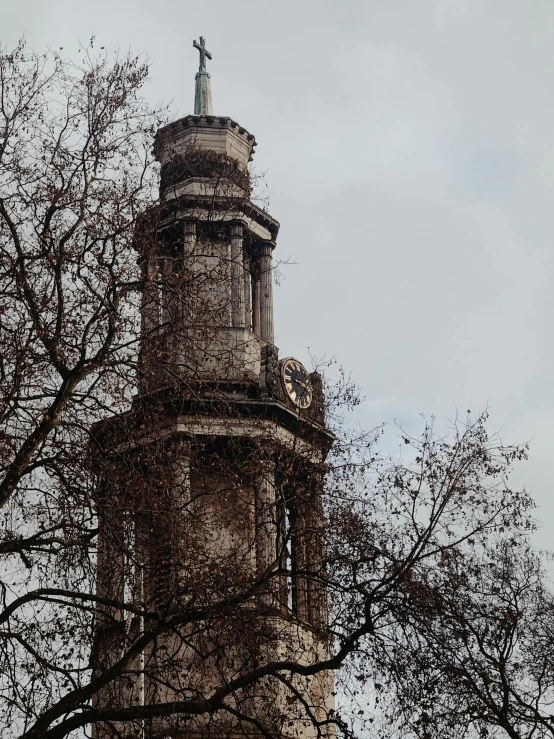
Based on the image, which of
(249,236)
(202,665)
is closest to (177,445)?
(202,665)

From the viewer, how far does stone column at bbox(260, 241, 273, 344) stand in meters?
37.3

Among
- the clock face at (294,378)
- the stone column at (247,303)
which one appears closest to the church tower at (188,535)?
the clock face at (294,378)

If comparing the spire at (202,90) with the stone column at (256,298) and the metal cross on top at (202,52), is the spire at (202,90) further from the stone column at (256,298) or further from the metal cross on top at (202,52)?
the stone column at (256,298)

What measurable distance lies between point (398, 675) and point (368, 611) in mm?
1449

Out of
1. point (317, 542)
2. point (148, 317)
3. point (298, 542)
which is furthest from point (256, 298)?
point (317, 542)

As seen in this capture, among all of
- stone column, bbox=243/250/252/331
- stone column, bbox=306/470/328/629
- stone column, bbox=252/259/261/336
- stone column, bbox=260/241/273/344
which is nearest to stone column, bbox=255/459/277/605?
stone column, bbox=306/470/328/629

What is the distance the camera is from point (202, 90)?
4134 centimetres

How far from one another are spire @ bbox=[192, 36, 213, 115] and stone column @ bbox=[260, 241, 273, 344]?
5628mm

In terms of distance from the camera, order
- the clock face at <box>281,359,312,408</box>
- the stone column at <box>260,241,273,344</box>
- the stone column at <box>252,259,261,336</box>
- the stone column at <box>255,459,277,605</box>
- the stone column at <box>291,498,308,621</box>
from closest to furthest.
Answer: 1. the stone column at <box>291,498,308,621</box>
2. the stone column at <box>255,459,277,605</box>
3. the clock face at <box>281,359,312,408</box>
4. the stone column at <box>260,241,273,344</box>
5. the stone column at <box>252,259,261,336</box>

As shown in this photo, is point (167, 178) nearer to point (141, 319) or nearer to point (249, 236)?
point (141, 319)

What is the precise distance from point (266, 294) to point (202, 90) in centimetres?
773

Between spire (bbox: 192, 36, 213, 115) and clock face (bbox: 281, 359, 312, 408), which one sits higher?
spire (bbox: 192, 36, 213, 115)

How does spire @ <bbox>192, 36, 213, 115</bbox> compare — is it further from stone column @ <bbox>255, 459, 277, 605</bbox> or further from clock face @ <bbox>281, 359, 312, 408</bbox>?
stone column @ <bbox>255, 459, 277, 605</bbox>

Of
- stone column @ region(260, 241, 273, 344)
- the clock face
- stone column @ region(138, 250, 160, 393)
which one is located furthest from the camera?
stone column @ region(260, 241, 273, 344)
